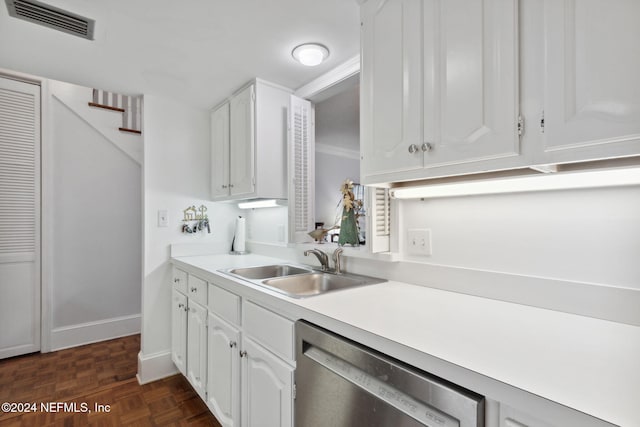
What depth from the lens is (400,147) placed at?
116 cm

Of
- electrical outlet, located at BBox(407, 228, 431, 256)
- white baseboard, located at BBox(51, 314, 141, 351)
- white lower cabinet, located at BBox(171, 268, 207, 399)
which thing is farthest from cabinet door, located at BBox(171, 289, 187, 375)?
electrical outlet, located at BBox(407, 228, 431, 256)

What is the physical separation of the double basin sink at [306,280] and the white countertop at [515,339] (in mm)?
276

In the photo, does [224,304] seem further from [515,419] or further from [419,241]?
[515,419]

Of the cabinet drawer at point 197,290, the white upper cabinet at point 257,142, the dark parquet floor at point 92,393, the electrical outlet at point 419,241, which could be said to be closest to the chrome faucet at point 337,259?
the electrical outlet at point 419,241

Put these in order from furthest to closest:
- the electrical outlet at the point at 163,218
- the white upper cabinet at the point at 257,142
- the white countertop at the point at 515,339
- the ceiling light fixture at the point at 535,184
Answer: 1. the electrical outlet at the point at 163,218
2. the white upper cabinet at the point at 257,142
3. the ceiling light fixture at the point at 535,184
4. the white countertop at the point at 515,339

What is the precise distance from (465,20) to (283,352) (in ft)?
4.22

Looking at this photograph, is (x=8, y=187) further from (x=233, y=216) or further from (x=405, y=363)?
(x=405, y=363)

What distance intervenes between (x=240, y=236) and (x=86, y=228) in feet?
5.22

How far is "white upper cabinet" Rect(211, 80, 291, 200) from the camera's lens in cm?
210

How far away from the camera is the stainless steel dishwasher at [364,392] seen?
0.70 metres

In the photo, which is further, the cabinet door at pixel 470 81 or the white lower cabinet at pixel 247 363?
the white lower cabinet at pixel 247 363

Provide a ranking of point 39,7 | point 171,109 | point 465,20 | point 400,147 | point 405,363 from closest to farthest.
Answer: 1. point 405,363
2. point 465,20
3. point 400,147
4. point 39,7
5. point 171,109

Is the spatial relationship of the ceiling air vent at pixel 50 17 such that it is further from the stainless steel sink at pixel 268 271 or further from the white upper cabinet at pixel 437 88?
the stainless steel sink at pixel 268 271

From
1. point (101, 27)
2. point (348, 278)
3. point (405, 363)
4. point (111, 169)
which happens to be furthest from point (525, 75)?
point (111, 169)
